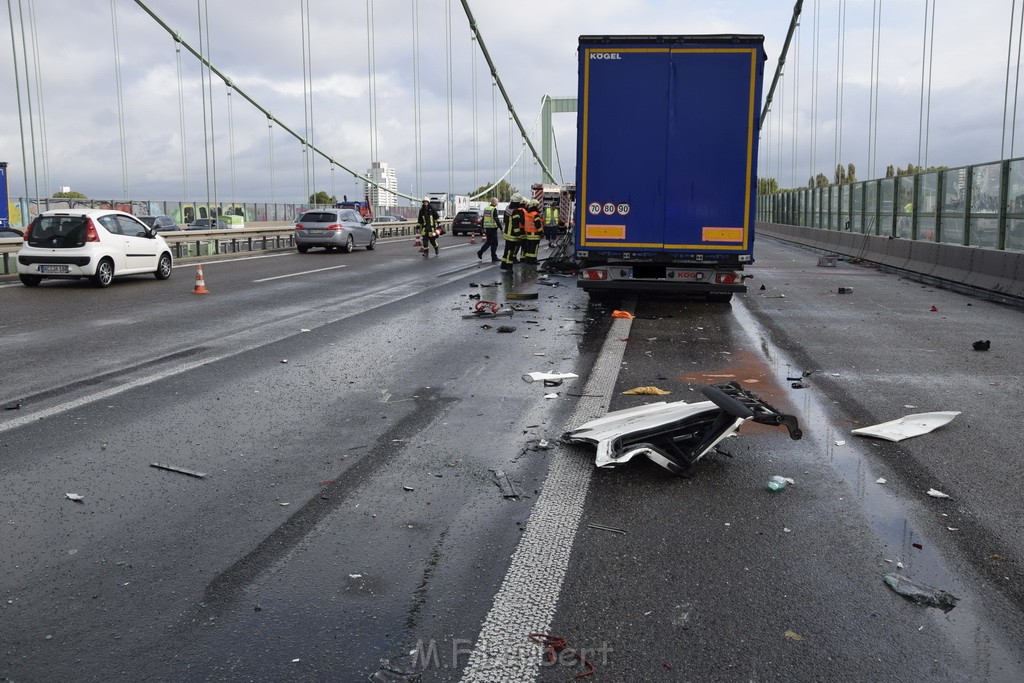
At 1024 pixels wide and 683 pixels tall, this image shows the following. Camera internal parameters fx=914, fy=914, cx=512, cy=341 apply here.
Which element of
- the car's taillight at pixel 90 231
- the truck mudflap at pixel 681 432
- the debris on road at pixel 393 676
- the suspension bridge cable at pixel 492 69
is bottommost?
the debris on road at pixel 393 676

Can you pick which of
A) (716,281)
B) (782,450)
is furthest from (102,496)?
(716,281)

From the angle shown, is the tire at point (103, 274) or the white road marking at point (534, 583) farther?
the tire at point (103, 274)

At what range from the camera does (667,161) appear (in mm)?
13008

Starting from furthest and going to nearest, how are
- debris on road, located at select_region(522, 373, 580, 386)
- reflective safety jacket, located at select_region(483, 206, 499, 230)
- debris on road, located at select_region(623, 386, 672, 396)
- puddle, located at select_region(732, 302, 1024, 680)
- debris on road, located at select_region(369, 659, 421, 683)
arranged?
1. reflective safety jacket, located at select_region(483, 206, 499, 230)
2. debris on road, located at select_region(522, 373, 580, 386)
3. debris on road, located at select_region(623, 386, 672, 396)
4. puddle, located at select_region(732, 302, 1024, 680)
5. debris on road, located at select_region(369, 659, 421, 683)

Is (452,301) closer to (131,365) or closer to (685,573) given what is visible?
(131,365)

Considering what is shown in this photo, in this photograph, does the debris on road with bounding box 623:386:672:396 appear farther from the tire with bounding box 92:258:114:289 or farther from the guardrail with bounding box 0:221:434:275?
the guardrail with bounding box 0:221:434:275

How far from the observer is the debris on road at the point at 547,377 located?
303 inches

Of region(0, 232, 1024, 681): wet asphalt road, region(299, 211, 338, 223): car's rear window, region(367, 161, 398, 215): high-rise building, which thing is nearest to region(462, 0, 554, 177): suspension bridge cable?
region(367, 161, 398, 215): high-rise building

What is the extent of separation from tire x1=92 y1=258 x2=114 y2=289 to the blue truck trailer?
937 centimetres

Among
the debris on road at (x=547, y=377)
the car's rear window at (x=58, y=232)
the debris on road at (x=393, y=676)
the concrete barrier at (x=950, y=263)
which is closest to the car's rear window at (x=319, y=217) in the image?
the car's rear window at (x=58, y=232)

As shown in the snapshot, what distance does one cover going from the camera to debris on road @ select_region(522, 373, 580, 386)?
25.3ft

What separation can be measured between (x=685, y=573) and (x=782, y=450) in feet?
6.75

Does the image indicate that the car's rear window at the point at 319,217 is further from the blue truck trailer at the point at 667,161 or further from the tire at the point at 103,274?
the blue truck trailer at the point at 667,161

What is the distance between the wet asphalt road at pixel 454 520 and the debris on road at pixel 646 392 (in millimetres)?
316
